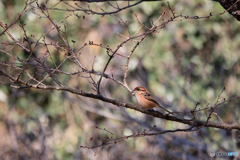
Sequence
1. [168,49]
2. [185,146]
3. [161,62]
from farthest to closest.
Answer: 1. [168,49]
2. [161,62]
3. [185,146]

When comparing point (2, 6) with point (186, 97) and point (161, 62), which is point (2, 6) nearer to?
point (161, 62)

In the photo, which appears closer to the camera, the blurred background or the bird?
the bird

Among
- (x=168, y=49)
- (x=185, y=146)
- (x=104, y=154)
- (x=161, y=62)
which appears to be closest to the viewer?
(x=185, y=146)

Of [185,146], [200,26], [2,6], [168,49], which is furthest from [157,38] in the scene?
[2,6]

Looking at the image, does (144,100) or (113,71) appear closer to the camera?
(144,100)

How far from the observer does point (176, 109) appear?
533 cm

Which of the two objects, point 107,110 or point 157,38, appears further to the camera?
point 157,38

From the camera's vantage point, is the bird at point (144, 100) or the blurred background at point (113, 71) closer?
the bird at point (144, 100)

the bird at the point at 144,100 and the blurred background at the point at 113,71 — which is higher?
the blurred background at the point at 113,71

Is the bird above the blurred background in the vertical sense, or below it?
below

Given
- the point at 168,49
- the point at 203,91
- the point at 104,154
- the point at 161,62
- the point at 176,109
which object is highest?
the point at 168,49

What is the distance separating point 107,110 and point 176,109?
1.77 metres

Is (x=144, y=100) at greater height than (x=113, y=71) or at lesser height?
lesser

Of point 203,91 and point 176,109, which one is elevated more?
point 203,91
